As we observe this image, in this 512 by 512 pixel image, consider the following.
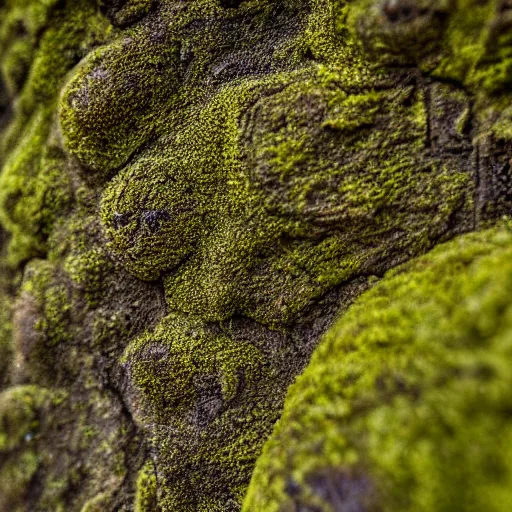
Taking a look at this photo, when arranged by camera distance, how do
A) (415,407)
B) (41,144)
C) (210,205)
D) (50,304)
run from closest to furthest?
(415,407) → (210,205) → (50,304) → (41,144)

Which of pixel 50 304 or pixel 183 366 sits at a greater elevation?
pixel 50 304

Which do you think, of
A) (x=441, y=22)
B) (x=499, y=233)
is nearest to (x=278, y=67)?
(x=441, y=22)

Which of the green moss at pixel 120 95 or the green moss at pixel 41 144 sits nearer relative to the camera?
the green moss at pixel 120 95

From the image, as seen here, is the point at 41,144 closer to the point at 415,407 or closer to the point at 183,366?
the point at 183,366

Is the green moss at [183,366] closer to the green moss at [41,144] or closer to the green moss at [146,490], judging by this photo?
the green moss at [146,490]

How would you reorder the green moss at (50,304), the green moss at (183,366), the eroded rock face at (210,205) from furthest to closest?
1. the green moss at (50,304)
2. the green moss at (183,366)
3. the eroded rock face at (210,205)

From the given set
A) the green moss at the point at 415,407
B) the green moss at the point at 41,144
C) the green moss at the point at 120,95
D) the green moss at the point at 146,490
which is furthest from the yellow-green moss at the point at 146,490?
the green moss at the point at 120,95

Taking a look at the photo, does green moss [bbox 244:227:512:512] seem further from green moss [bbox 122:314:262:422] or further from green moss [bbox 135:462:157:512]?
green moss [bbox 135:462:157:512]

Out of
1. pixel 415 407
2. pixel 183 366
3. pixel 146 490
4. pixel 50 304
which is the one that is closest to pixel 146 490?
pixel 146 490
